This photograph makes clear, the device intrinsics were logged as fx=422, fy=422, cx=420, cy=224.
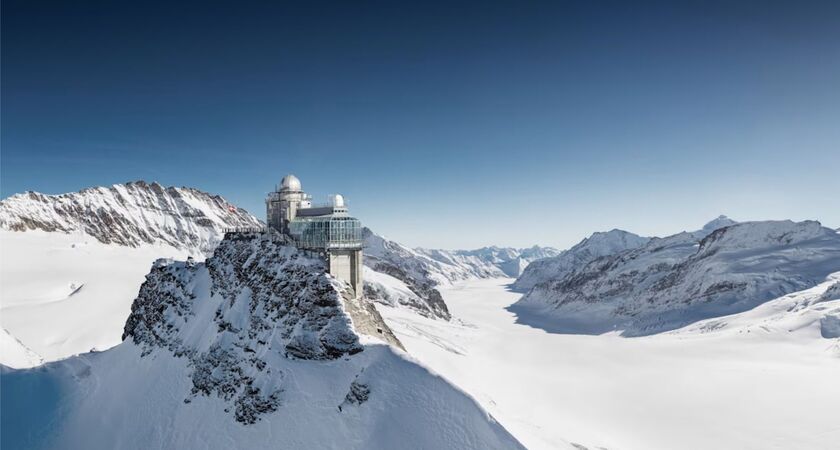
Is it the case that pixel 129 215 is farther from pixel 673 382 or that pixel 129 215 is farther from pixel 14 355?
pixel 673 382

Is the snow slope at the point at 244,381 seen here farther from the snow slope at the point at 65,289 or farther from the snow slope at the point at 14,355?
the snow slope at the point at 65,289

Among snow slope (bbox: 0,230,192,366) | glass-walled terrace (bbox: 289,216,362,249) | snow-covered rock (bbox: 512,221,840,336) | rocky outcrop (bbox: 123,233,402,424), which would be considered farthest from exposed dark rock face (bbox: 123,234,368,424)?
snow-covered rock (bbox: 512,221,840,336)

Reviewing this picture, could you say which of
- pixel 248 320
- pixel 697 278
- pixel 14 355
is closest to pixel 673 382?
pixel 248 320

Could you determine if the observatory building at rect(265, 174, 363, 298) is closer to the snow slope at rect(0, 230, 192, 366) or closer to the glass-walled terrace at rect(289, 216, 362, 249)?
the glass-walled terrace at rect(289, 216, 362, 249)

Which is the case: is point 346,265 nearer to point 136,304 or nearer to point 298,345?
point 298,345

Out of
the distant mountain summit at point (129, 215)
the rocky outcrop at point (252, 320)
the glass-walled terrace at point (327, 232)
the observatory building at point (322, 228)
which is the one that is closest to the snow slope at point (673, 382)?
the rocky outcrop at point (252, 320)

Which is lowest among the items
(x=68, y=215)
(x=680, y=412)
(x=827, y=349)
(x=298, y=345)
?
(x=680, y=412)

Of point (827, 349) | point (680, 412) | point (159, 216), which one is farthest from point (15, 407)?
point (159, 216)
